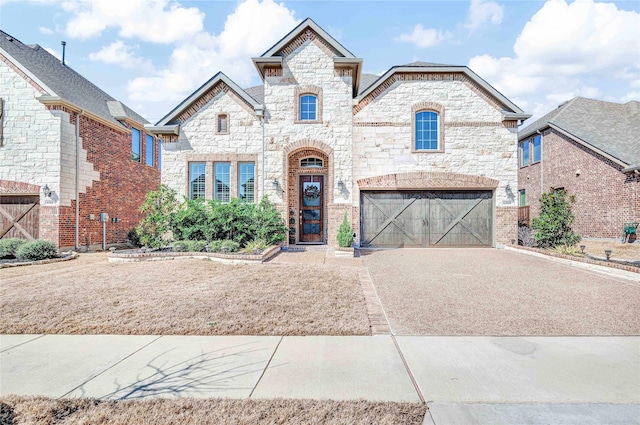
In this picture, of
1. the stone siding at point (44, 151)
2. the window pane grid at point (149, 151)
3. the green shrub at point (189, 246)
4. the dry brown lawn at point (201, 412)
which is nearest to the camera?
the dry brown lawn at point (201, 412)

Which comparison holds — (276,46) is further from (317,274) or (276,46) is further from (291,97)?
(317,274)

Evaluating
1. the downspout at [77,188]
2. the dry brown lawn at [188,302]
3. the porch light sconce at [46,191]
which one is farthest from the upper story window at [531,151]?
the porch light sconce at [46,191]

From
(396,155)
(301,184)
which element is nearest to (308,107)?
(301,184)

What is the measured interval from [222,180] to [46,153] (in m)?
6.43

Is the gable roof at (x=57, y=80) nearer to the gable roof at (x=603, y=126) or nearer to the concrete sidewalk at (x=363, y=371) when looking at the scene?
the concrete sidewalk at (x=363, y=371)

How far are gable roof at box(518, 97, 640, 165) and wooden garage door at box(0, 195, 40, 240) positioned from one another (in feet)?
78.5

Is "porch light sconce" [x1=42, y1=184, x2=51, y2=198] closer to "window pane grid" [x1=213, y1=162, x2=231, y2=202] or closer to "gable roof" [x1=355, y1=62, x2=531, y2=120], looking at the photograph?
"window pane grid" [x1=213, y1=162, x2=231, y2=202]

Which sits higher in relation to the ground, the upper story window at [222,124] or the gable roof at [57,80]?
the gable roof at [57,80]

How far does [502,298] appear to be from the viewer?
6348mm

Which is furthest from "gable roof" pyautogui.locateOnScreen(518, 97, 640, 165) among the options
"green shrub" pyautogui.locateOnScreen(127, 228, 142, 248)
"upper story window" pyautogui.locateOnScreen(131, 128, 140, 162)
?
"upper story window" pyautogui.locateOnScreen(131, 128, 140, 162)

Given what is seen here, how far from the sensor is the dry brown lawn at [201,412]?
8.73 ft

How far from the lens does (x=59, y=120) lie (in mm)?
12891

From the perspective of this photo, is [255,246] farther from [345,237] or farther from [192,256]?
[345,237]

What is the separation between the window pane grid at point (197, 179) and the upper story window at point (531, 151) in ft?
62.1
